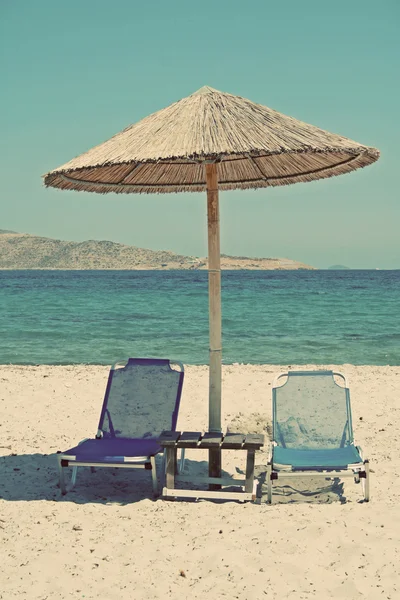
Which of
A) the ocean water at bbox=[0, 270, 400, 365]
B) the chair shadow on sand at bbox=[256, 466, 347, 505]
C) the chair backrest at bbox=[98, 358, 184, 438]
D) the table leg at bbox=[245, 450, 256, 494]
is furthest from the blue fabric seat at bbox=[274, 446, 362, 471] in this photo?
the ocean water at bbox=[0, 270, 400, 365]

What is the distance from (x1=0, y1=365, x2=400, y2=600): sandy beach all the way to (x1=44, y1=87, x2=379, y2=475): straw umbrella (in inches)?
29.5

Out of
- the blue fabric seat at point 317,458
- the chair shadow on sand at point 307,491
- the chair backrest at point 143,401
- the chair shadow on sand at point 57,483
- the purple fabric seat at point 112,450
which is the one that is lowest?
the chair shadow on sand at point 307,491

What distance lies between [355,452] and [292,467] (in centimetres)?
58

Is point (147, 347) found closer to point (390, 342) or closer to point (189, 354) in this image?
point (189, 354)

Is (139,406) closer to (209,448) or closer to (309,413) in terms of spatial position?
(209,448)

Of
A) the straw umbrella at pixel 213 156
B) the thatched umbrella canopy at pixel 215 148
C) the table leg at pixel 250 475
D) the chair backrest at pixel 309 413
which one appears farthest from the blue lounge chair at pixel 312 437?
the thatched umbrella canopy at pixel 215 148

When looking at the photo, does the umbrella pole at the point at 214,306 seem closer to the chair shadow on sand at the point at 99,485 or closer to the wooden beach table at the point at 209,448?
the wooden beach table at the point at 209,448

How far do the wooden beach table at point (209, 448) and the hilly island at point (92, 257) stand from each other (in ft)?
303

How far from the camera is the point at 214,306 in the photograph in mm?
4582

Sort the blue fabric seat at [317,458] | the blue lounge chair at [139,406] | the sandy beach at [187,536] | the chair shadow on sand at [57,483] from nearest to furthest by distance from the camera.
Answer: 1. the sandy beach at [187,536]
2. the blue fabric seat at [317,458]
3. the chair shadow on sand at [57,483]
4. the blue lounge chair at [139,406]

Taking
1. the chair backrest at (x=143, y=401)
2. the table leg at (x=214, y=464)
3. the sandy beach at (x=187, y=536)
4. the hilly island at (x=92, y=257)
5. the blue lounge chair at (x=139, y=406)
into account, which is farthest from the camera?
the hilly island at (x=92, y=257)

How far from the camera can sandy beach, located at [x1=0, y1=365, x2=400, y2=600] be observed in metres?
3.22

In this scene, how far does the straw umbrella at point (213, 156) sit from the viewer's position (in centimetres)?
396

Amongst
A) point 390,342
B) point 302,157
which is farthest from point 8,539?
point 390,342
